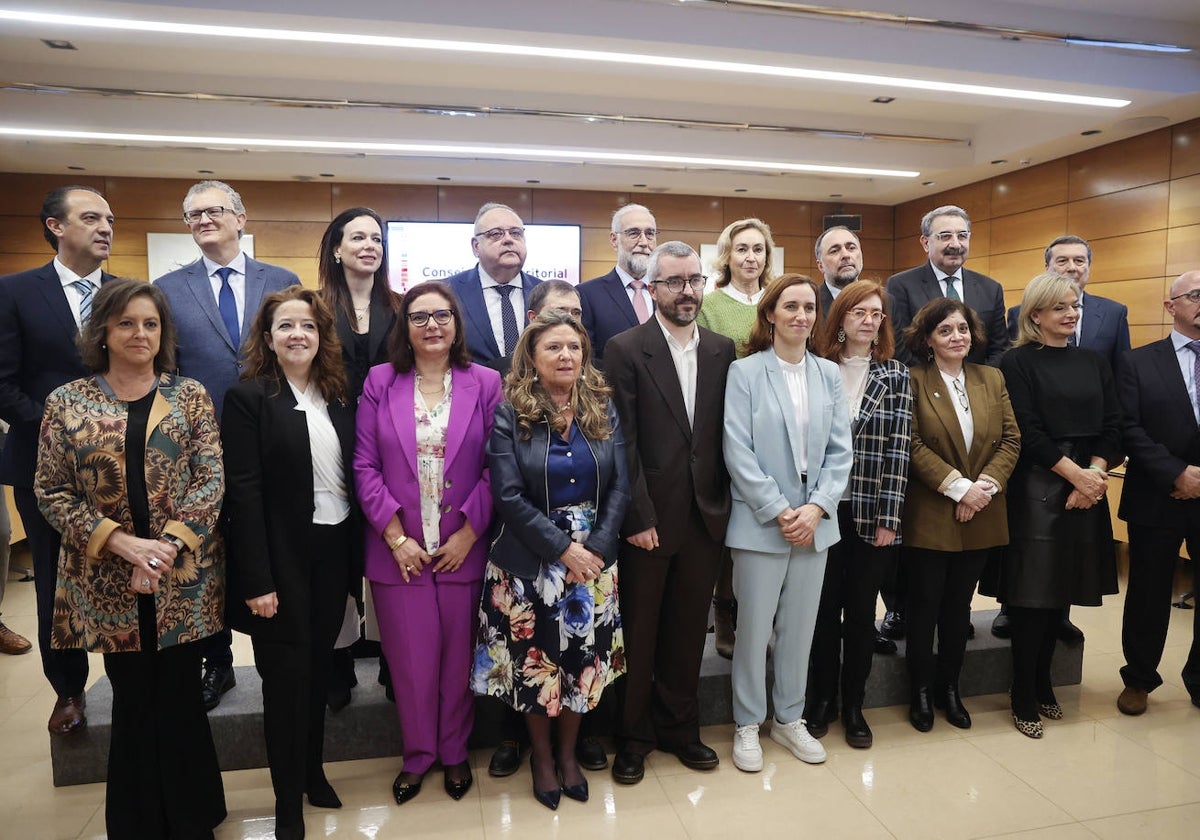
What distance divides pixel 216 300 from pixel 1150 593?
13.9ft

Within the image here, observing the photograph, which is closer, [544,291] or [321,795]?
[321,795]

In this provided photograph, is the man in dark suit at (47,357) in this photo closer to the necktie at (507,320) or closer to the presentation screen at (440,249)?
the necktie at (507,320)

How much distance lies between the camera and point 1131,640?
135 inches

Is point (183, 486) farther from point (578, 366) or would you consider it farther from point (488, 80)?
point (488, 80)

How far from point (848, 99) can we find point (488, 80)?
3.55m

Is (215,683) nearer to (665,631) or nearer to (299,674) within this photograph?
(299,674)

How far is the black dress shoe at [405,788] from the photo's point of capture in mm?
2684

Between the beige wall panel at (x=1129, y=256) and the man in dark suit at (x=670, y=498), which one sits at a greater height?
the beige wall panel at (x=1129, y=256)

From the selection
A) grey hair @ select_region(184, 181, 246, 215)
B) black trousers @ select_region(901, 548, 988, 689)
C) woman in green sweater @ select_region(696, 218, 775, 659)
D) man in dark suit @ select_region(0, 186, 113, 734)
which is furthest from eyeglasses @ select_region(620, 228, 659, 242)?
man in dark suit @ select_region(0, 186, 113, 734)

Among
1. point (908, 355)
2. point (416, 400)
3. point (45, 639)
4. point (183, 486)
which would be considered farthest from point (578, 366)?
point (45, 639)

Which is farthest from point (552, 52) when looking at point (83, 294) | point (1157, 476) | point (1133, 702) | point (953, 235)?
point (1133, 702)

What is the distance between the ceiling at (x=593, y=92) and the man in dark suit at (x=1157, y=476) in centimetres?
280

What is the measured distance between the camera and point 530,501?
2.59 m

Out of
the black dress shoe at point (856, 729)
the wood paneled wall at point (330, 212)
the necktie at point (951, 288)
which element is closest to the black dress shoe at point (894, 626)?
the black dress shoe at point (856, 729)
